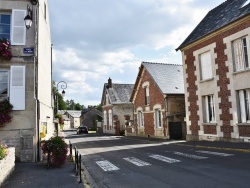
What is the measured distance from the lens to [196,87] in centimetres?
1780

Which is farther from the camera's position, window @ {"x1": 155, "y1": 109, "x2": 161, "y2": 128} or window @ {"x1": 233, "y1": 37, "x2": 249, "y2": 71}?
window @ {"x1": 155, "y1": 109, "x2": 161, "y2": 128}

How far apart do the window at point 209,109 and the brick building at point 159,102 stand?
4.26 meters

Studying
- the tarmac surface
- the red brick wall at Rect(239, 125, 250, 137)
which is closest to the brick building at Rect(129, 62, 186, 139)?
the red brick wall at Rect(239, 125, 250, 137)

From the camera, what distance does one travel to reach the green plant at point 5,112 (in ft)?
34.3

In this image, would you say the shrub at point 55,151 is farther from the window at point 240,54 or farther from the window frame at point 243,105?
the window at point 240,54

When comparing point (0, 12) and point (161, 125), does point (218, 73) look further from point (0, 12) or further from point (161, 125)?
point (0, 12)

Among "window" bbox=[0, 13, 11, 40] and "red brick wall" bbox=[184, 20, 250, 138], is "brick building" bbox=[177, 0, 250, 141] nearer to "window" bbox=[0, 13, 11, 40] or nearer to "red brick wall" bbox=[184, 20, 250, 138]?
"red brick wall" bbox=[184, 20, 250, 138]

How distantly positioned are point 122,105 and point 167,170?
32267mm

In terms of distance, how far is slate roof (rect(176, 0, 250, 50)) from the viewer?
48.7ft

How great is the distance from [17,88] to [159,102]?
1455 centimetres

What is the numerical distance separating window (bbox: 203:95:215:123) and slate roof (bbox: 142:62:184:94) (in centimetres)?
554

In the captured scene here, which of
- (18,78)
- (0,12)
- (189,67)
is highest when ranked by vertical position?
(0,12)

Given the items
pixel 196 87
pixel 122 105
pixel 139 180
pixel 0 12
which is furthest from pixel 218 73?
pixel 122 105

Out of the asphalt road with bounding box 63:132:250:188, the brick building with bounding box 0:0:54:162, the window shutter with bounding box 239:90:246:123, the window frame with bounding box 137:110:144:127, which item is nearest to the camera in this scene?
the asphalt road with bounding box 63:132:250:188
